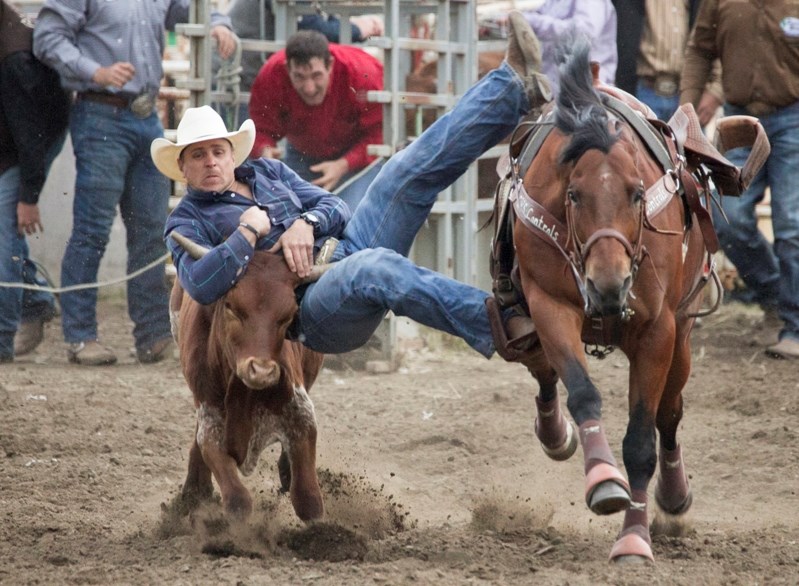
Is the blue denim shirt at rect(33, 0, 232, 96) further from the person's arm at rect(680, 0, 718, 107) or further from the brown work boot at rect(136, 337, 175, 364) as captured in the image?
the person's arm at rect(680, 0, 718, 107)

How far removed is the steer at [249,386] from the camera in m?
5.02

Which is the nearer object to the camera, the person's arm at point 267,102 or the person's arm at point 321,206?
the person's arm at point 321,206

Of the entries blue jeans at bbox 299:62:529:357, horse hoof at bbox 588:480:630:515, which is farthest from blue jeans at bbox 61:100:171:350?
horse hoof at bbox 588:480:630:515

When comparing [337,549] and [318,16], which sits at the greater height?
[318,16]

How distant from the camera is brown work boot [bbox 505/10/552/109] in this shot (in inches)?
215

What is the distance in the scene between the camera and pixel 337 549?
5.04 m

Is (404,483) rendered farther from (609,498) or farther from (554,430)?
(609,498)

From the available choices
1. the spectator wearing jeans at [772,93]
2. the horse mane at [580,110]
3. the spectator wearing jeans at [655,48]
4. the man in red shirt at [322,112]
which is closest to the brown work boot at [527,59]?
the horse mane at [580,110]

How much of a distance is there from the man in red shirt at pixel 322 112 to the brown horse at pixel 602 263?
3.92m

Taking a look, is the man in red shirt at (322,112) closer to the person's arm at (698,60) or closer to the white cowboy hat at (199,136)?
the person's arm at (698,60)

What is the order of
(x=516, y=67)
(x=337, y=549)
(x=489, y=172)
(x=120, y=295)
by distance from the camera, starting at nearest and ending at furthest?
1. (x=337, y=549)
2. (x=516, y=67)
3. (x=489, y=172)
4. (x=120, y=295)

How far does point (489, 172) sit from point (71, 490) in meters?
4.52

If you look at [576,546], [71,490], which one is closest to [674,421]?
[576,546]

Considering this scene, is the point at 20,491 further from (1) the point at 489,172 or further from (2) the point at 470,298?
(1) the point at 489,172
